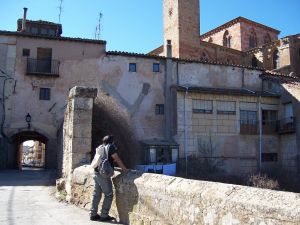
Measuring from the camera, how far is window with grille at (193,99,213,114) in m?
23.6

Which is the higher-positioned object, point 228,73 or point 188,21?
point 188,21

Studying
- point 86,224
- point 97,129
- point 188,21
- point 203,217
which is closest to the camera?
point 203,217

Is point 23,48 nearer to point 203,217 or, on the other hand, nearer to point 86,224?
point 86,224

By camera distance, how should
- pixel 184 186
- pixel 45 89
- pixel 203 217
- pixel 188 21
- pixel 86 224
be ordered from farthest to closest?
pixel 188 21
pixel 45 89
pixel 86 224
pixel 184 186
pixel 203 217

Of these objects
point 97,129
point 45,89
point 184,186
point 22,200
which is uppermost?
point 45,89

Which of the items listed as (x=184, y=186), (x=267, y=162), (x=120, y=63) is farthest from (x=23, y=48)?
(x=184, y=186)

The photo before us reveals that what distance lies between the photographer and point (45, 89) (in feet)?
73.4

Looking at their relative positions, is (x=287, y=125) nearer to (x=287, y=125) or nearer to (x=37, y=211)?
(x=287, y=125)

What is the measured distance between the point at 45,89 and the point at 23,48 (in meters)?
2.92

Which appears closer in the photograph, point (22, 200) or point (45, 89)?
point (22, 200)

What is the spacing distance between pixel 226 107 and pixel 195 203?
821 inches

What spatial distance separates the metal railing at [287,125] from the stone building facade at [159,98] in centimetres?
7

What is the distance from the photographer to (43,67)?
894 inches

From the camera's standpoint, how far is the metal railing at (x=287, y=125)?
24.7m
